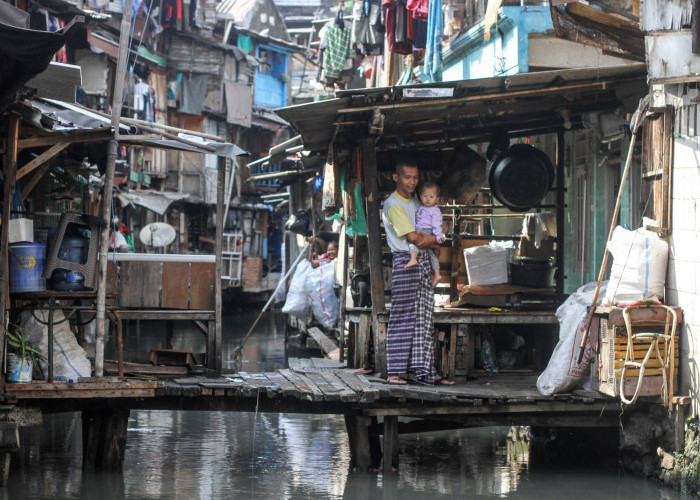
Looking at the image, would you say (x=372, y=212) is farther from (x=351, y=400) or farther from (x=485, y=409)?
(x=485, y=409)

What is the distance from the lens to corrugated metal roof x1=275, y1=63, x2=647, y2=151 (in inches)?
371

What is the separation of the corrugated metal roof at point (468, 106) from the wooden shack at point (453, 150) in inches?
0.4

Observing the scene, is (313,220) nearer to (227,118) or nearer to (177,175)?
(177,175)

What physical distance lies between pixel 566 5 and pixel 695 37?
4.79 ft

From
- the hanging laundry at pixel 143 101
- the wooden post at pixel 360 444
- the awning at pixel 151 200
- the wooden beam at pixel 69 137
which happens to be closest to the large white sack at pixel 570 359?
the wooden post at pixel 360 444

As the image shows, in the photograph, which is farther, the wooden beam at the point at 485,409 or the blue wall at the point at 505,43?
the blue wall at the point at 505,43

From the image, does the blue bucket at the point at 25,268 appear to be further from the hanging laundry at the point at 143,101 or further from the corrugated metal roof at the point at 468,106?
the hanging laundry at the point at 143,101

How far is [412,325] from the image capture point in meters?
9.73

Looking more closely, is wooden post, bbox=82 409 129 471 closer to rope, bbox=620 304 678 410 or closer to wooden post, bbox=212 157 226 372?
wooden post, bbox=212 157 226 372

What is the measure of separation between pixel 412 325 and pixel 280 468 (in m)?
1.91

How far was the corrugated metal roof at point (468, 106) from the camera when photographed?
942 centimetres

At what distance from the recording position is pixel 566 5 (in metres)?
9.10

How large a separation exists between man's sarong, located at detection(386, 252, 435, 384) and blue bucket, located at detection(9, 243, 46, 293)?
10.8 ft

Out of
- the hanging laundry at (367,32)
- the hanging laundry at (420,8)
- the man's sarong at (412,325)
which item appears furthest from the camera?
the hanging laundry at (367,32)
